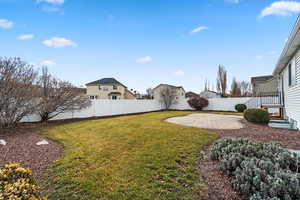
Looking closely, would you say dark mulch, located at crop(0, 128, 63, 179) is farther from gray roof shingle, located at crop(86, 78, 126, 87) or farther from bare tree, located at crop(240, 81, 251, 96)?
bare tree, located at crop(240, 81, 251, 96)

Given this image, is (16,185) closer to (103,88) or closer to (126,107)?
(126,107)

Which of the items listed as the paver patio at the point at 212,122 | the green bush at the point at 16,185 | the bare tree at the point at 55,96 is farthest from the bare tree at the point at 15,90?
the paver patio at the point at 212,122

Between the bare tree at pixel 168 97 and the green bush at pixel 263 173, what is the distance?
52.8 ft

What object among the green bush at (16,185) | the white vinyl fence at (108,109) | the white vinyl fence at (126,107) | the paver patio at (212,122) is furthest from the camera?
the white vinyl fence at (126,107)

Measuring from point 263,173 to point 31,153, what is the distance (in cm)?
540

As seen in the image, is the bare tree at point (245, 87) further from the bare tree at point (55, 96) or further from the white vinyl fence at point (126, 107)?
the bare tree at point (55, 96)

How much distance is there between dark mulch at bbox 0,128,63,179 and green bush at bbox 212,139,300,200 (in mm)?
3714

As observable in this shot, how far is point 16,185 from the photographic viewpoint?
1466 millimetres

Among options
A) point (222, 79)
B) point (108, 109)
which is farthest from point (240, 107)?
point (108, 109)

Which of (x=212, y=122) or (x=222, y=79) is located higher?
(x=222, y=79)

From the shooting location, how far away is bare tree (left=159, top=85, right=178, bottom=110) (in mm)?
19328

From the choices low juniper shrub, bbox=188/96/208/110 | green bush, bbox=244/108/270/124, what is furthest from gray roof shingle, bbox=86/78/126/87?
green bush, bbox=244/108/270/124

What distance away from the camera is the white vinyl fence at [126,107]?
10.3 meters

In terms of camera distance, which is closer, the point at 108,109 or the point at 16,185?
the point at 16,185
